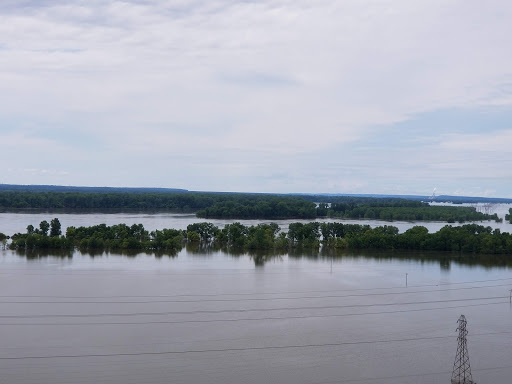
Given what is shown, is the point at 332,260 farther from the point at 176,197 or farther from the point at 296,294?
the point at 176,197

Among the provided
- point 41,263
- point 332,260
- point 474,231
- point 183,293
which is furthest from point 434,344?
point 474,231

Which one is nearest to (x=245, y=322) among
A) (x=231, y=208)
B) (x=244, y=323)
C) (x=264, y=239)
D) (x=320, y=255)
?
(x=244, y=323)

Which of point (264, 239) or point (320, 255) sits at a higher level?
point (264, 239)

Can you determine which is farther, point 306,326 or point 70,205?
point 70,205

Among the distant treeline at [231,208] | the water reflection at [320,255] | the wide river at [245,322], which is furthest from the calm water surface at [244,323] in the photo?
the distant treeline at [231,208]

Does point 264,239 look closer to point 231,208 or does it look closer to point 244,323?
point 244,323

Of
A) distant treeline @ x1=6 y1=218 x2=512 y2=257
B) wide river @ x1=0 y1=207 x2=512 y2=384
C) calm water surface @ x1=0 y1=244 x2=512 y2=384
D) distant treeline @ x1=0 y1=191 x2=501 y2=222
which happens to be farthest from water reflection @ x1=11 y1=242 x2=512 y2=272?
distant treeline @ x1=0 y1=191 x2=501 y2=222

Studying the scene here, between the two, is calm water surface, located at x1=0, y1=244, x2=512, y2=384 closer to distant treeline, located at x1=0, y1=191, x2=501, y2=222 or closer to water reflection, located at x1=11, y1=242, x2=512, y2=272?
water reflection, located at x1=11, y1=242, x2=512, y2=272
